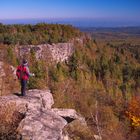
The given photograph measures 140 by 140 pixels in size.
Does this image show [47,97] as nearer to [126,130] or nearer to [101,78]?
[126,130]

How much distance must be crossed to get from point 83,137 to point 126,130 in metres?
25.7

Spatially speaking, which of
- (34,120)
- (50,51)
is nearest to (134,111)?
(34,120)

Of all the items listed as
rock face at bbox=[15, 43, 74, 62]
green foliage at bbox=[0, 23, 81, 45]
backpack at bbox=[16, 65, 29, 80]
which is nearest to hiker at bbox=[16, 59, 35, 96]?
backpack at bbox=[16, 65, 29, 80]

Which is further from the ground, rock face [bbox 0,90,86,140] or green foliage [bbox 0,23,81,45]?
rock face [bbox 0,90,86,140]

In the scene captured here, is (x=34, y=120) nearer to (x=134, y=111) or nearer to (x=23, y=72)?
(x=23, y=72)

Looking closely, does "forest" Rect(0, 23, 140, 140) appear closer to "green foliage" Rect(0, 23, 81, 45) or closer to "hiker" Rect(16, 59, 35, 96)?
"green foliage" Rect(0, 23, 81, 45)

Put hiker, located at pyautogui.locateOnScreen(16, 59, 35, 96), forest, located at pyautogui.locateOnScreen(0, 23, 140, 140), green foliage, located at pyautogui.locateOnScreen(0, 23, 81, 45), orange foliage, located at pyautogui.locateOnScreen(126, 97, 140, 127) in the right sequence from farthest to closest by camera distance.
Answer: green foliage, located at pyautogui.locateOnScreen(0, 23, 81, 45)
forest, located at pyautogui.locateOnScreen(0, 23, 140, 140)
orange foliage, located at pyautogui.locateOnScreen(126, 97, 140, 127)
hiker, located at pyautogui.locateOnScreen(16, 59, 35, 96)

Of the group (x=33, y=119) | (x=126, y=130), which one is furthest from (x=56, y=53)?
(x=33, y=119)

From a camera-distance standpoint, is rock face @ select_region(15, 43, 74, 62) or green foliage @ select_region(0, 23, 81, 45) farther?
green foliage @ select_region(0, 23, 81, 45)

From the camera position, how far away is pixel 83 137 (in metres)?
19.4

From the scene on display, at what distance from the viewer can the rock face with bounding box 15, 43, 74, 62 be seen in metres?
94.1

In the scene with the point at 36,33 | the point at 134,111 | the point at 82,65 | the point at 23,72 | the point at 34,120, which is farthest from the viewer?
the point at 82,65

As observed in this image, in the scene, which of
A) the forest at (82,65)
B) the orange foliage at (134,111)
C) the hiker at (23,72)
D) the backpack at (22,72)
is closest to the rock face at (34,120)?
the hiker at (23,72)

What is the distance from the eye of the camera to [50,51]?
341 feet
